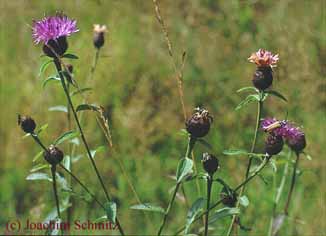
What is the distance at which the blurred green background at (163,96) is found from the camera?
2447 mm

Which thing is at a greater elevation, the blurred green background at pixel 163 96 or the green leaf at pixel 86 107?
the blurred green background at pixel 163 96

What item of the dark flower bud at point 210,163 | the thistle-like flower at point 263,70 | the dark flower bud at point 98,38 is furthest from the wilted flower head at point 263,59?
the dark flower bud at point 98,38

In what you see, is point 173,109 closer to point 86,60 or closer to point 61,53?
point 86,60

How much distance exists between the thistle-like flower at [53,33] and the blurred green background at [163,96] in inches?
28.9

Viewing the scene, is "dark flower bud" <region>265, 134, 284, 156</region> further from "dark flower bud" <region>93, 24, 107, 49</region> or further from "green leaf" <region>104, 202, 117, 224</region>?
"dark flower bud" <region>93, 24, 107, 49</region>

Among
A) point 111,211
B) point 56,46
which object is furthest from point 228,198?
point 56,46

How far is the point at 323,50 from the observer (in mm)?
2998

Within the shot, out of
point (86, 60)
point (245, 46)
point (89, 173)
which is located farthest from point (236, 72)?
point (89, 173)

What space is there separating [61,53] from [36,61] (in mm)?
1901

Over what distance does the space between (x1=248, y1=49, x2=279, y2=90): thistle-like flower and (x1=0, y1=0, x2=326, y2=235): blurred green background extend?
784 mm

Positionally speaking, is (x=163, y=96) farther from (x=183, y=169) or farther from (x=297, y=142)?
(x=183, y=169)

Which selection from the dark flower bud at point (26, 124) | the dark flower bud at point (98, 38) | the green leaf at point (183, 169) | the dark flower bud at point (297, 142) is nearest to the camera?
the green leaf at point (183, 169)

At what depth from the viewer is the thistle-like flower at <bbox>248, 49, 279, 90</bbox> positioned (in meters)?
1.42

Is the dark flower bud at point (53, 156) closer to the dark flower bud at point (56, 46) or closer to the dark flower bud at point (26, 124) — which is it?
the dark flower bud at point (26, 124)
